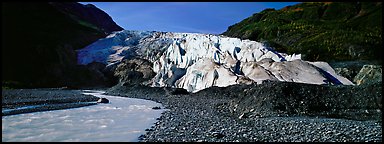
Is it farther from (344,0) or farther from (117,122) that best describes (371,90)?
(344,0)

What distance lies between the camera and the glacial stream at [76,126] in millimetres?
10883

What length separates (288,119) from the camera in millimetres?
13398

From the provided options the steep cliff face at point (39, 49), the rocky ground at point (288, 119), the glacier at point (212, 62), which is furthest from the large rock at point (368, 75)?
the steep cliff face at point (39, 49)

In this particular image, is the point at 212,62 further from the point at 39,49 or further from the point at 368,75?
the point at 39,49

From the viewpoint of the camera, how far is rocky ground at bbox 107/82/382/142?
10242 mm

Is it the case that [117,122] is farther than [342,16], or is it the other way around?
[342,16]

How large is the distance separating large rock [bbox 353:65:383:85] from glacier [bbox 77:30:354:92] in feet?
2.97

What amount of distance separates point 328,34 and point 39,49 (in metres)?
42.3

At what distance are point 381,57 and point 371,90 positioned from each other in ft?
86.5

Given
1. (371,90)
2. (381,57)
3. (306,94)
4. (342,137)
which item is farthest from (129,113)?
(381,57)

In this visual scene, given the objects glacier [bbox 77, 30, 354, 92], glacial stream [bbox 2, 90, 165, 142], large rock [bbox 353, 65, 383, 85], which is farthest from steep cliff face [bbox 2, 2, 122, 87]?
large rock [bbox 353, 65, 383, 85]

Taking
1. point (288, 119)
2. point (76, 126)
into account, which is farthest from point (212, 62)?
Result: point (76, 126)

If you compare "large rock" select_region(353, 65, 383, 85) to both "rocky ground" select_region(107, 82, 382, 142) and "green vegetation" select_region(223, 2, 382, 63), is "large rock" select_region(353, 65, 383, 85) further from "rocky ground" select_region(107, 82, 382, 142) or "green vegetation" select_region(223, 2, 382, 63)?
"rocky ground" select_region(107, 82, 382, 142)

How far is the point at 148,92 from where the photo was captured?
98.4 ft
